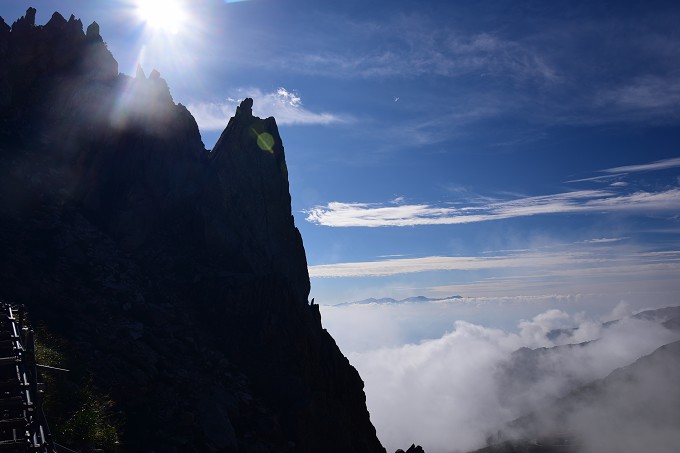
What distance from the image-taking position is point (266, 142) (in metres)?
50.8

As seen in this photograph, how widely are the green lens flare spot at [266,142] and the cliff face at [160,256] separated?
0.41 meters

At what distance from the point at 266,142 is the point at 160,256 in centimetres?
1733

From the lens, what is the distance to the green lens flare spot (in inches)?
1971

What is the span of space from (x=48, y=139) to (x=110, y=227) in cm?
1118

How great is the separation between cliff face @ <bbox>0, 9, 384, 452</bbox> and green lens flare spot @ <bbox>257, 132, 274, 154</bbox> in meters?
0.41

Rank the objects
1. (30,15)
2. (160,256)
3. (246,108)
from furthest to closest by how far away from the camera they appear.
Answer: (246,108), (30,15), (160,256)

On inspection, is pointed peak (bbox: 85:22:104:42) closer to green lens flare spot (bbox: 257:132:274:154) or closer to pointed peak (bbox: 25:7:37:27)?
pointed peak (bbox: 25:7:37:27)

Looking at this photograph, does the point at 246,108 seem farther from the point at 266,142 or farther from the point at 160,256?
the point at 160,256

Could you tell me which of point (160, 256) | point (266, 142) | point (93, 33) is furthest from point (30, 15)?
point (160, 256)

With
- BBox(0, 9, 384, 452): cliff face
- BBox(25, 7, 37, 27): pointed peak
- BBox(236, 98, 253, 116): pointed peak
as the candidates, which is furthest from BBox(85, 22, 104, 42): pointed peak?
BBox(236, 98, 253, 116): pointed peak

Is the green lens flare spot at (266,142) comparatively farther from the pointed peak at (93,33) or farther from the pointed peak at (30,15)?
the pointed peak at (30,15)

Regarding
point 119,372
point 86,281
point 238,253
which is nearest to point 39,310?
point 86,281

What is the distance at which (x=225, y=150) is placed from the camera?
47.7 meters

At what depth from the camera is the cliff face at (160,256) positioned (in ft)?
95.0
